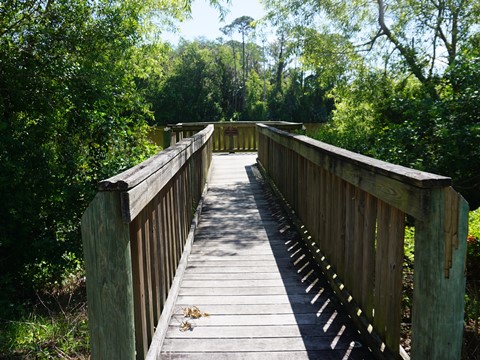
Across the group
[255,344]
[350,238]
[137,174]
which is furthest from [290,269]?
[137,174]

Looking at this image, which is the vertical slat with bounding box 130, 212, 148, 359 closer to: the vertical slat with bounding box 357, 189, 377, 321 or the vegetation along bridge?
the vegetation along bridge

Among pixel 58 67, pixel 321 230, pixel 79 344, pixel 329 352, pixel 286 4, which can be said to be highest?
pixel 286 4

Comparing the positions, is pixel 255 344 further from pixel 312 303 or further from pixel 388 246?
pixel 388 246

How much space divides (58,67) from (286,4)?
9484 millimetres

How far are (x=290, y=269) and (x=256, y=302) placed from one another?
80 cm

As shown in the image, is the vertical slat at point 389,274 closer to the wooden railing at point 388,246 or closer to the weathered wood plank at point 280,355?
the wooden railing at point 388,246

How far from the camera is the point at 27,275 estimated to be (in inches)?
257

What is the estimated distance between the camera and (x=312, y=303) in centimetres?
335

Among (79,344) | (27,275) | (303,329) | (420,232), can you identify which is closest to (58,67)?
(27,275)

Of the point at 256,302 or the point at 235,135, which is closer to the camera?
the point at 256,302

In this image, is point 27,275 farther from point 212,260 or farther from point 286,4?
point 286,4

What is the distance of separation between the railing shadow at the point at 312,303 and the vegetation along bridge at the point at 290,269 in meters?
0.01

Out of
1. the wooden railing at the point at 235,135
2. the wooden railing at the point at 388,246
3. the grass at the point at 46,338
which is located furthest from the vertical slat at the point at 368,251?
the wooden railing at the point at 235,135

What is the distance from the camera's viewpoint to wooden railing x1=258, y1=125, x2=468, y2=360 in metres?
1.84
